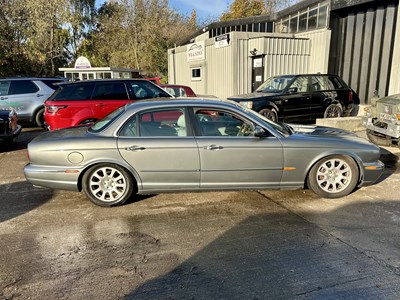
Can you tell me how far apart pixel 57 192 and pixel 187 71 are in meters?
16.7

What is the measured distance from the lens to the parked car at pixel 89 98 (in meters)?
7.53

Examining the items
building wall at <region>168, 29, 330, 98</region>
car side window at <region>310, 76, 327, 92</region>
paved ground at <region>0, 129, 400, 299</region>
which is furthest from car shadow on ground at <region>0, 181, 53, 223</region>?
building wall at <region>168, 29, 330, 98</region>


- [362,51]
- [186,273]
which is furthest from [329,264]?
[362,51]

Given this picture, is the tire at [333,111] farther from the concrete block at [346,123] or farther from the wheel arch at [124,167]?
the wheel arch at [124,167]

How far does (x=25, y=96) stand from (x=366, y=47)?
41.0ft

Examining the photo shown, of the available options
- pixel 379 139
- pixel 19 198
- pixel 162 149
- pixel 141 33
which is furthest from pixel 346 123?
pixel 141 33

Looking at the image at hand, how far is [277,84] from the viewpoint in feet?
35.0

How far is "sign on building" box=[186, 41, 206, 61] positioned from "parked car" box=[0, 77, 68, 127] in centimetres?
899

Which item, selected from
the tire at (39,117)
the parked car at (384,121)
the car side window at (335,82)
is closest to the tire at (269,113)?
the car side window at (335,82)

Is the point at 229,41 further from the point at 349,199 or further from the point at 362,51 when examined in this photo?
the point at 349,199

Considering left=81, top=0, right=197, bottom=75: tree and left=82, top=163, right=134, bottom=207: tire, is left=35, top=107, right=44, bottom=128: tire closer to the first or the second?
left=82, top=163, right=134, bottom=207: tire

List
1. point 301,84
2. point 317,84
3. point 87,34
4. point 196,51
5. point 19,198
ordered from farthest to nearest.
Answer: point 87,34 < point 196,51 < point 317,84 < point 301,84 < point 19,198

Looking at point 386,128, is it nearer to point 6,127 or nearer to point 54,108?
point 54,108

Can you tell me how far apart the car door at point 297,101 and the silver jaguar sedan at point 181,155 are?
5.52 meters
